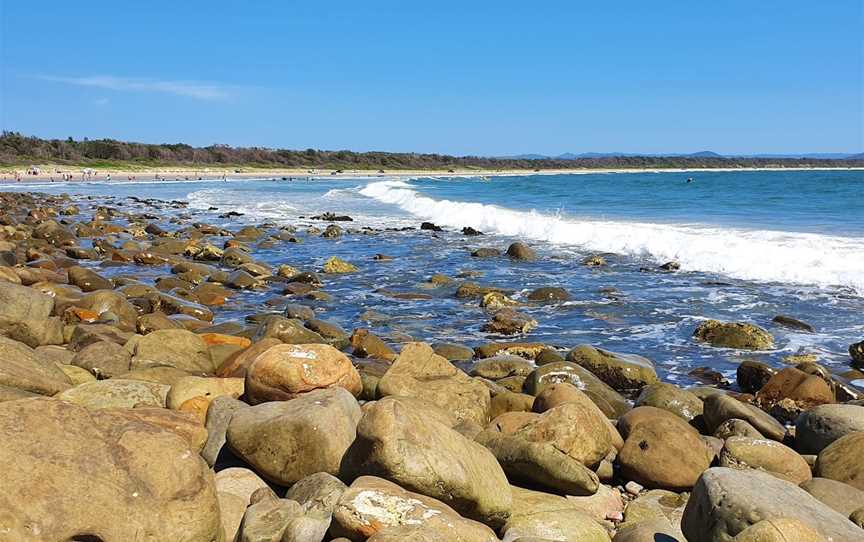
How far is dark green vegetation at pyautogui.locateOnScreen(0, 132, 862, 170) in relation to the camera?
291ft

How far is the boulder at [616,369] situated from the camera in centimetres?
835

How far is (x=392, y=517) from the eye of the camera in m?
3.53

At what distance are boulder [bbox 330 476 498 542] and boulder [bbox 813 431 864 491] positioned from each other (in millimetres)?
2986

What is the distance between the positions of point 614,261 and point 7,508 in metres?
16.8

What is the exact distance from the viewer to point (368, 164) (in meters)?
127

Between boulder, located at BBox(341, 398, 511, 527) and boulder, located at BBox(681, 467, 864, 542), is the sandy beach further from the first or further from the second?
boulder, located at BBox(681, 467, 864, 542)

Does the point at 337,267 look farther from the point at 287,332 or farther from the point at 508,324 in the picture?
the point at 287,332

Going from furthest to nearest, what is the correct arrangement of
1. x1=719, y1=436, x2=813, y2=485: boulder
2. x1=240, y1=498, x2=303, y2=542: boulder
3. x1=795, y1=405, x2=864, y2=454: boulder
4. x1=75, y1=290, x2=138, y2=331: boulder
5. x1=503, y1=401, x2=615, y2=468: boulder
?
x1=75, y1=290, x2=138, y2=331: boulder
x1=795, y1=405, x2=864, y2=454: boulder
x1=503, y1=401, x2=615, y2=468: boulder
x1=719, y1=436, x2=813, y2=485: boulder
x1=240, y1=498, x2=303, y2=542: boulder

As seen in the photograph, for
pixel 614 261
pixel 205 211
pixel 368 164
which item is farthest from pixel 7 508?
pixel 368 164

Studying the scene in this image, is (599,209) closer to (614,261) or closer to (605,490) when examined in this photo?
(614,261)

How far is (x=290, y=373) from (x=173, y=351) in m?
2.63

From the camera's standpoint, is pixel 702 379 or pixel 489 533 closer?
pixel 489 533

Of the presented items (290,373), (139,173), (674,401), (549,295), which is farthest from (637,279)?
(139,173)

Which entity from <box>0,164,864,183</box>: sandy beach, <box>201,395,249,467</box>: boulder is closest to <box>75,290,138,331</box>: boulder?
<box>201,395,249,467</box>: boulder
